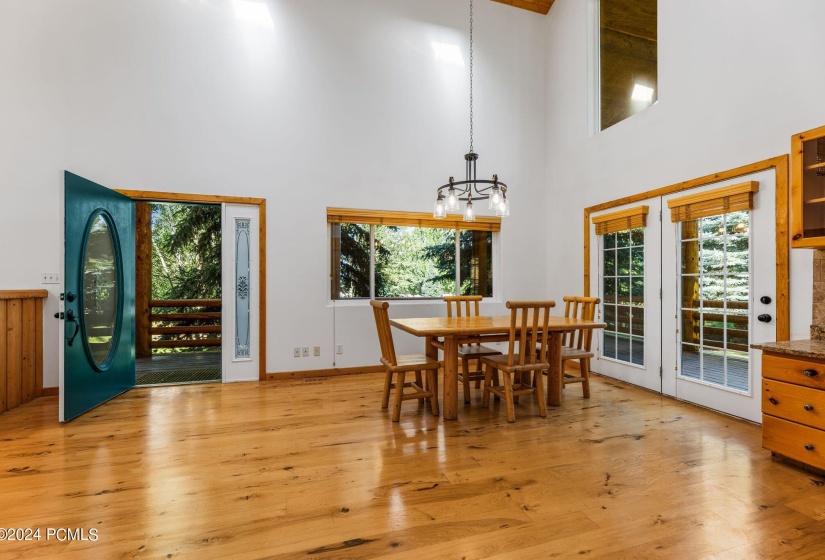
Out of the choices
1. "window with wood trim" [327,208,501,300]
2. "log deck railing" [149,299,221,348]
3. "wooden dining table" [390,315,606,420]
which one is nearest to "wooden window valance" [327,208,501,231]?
"window with wood trim" [327,208,501,300]

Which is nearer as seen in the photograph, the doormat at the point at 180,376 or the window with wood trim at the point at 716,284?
the window with wood trim at the point at 716,284

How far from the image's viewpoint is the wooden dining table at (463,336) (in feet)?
10.4

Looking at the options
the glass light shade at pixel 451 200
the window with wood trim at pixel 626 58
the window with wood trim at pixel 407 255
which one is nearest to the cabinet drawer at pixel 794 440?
the glass light shade at pixel 451 200

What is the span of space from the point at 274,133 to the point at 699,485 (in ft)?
15.9

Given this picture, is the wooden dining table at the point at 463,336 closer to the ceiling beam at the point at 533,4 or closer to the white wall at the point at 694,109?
the white wall at the point at 694,109

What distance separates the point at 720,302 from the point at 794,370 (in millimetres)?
1180

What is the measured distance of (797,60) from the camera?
2.87 meters

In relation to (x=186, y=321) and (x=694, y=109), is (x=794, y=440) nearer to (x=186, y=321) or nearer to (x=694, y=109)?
(x=694, y=109)

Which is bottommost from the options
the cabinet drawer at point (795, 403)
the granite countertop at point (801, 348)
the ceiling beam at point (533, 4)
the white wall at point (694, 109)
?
the cabinet drawer at point (795, 403)

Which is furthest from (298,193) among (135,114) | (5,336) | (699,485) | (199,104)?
(699,485)

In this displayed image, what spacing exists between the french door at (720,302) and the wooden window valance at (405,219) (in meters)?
2.11

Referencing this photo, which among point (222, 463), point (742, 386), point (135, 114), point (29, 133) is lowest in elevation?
point (222, 463)

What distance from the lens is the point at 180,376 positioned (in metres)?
4.84

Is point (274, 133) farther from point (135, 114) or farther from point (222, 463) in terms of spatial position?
point (222, 463)
